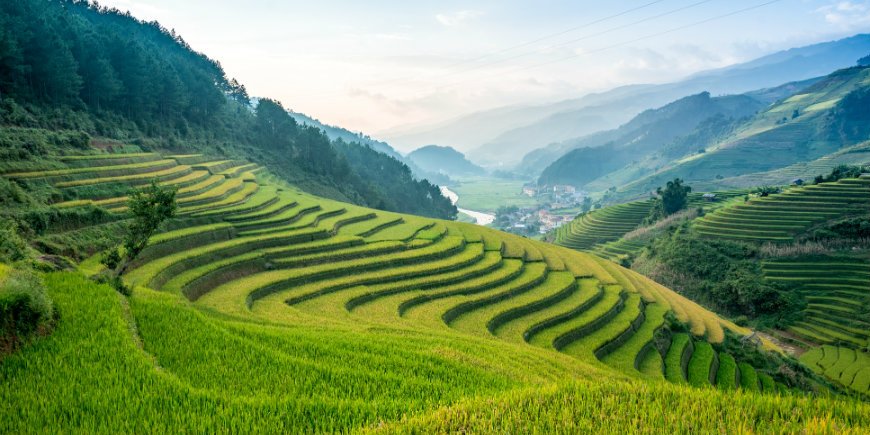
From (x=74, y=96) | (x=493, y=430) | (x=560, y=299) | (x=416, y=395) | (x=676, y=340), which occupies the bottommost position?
(x=676, y=340)

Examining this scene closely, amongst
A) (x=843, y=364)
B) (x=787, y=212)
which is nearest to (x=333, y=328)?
(x=843, y=364)

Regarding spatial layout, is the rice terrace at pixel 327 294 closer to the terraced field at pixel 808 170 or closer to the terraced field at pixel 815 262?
the terraced field at pixel 815 262

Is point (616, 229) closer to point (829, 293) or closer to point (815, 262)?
point (815, 262)

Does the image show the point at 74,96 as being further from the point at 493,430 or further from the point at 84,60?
the point at 493,430

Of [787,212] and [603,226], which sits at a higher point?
[787,212]

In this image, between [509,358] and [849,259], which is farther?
[849,259]

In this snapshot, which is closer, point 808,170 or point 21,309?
point 21,309

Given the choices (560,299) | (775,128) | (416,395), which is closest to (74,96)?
(560,299)

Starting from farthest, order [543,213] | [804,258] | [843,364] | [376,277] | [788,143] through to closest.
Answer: [543,213]
[788,143]
[804,258]
[843,364]
[376,277]

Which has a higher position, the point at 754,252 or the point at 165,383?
the point at 165,383
